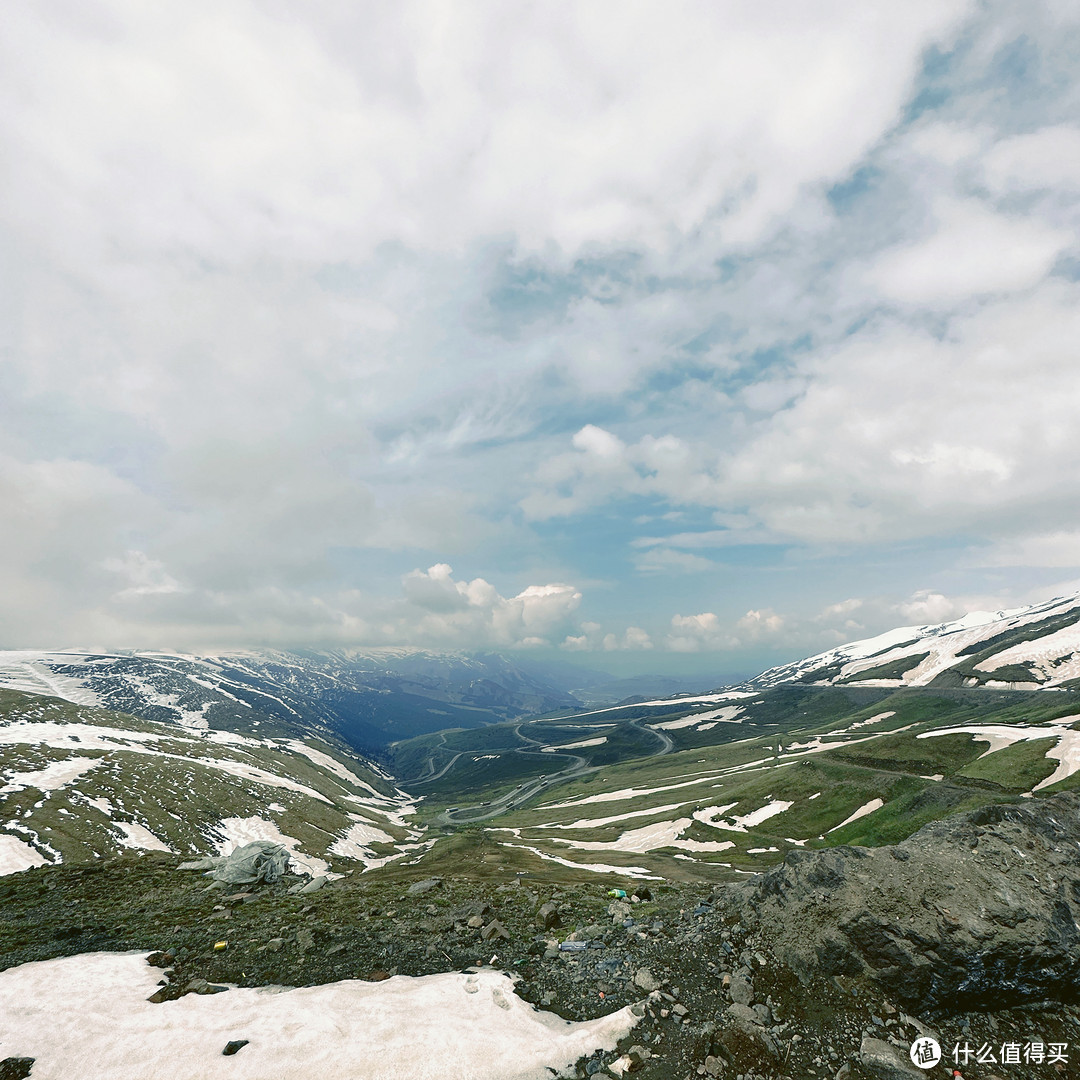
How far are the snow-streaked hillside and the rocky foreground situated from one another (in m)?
53.0

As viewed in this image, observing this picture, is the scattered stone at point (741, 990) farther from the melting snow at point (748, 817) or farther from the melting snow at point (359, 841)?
the melting snow at point (359, 841)

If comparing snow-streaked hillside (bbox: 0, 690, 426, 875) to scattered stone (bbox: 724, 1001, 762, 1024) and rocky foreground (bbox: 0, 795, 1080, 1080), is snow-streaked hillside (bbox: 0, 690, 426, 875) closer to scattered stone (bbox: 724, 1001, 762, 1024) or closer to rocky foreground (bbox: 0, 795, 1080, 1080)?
rocky foreground (bbox: 0, 795, 1080, 1080)

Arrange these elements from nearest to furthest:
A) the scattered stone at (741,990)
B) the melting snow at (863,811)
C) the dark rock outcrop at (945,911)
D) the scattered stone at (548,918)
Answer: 1. the dark rock outcrop at (945,911)
2. the scattered stone at (741,990)
3. the scattered stone at (548,918)
4. the melting snow at (863,811)

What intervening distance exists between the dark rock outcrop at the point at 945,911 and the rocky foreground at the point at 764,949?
0.06 metres

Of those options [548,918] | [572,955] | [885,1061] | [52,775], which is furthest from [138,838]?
[885,1061]

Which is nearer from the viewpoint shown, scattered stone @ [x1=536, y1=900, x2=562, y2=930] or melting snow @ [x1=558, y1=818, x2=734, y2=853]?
scattered stone @ [x1=536, y1=900, x2=562, y2=930]

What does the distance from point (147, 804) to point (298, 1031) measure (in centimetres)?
10468

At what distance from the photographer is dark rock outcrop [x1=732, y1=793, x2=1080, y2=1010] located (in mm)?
16125

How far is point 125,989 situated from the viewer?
18.0 meters

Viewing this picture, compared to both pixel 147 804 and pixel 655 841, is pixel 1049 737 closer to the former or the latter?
pixel 655 841

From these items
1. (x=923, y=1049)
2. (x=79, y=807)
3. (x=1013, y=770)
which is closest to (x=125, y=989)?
(x=923, y=1049)

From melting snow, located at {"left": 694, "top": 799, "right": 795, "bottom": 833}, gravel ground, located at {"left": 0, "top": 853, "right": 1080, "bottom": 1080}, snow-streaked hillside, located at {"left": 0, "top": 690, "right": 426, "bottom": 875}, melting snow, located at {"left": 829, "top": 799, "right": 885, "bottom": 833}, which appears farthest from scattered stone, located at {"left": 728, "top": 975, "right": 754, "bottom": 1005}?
melting snow, located at {"left": 694, "top": 799, "right": 795, "bottom": 833}

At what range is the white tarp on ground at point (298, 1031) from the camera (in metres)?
14.0

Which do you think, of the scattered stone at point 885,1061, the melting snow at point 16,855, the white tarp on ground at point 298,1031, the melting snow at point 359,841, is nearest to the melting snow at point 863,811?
the scattered stone at point 885,1061
